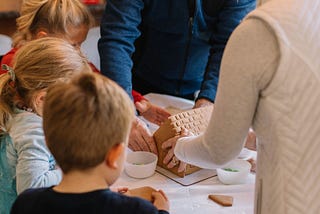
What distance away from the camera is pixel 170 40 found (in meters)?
1.88

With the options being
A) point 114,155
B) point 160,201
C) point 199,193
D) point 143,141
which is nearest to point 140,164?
point 143,141

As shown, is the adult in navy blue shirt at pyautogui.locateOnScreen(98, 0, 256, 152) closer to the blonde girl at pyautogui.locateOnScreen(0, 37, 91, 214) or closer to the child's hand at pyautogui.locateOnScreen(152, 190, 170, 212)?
the blonde girl at pyautogui.locateOnScreen(0, 37, 91, 214)

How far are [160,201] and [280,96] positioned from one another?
1.34 feet

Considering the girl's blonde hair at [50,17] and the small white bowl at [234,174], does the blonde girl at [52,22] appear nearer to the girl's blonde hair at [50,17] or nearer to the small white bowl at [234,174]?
the girl's blonde hair at [50,17]

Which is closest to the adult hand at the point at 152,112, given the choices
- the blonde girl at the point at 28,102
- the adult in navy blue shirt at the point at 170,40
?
the adult in navy blue shirt at the point at 170,40

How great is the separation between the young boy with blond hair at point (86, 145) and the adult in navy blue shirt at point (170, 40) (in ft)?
2.59

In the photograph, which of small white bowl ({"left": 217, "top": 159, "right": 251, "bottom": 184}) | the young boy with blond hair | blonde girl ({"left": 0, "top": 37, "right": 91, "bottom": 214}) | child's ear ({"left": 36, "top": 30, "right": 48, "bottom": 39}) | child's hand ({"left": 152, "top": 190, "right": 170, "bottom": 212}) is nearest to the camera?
the young boy with blond hair

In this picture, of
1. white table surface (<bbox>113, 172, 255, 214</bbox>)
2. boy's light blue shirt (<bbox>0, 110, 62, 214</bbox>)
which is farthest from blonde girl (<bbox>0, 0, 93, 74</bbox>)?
white table surface (<bbox>113, 172, 255, 214</bbox>)

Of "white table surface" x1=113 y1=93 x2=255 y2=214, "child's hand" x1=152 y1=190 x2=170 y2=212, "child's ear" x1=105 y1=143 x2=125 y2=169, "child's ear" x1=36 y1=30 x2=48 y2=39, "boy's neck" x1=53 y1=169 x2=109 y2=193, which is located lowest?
"white table surface" x1=113 y1=93 x2=255 y2=214

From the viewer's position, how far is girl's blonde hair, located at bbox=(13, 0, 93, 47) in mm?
1694

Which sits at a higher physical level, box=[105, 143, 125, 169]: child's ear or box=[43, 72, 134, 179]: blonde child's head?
box=[43, 72, 134, 179]: blonde child's head

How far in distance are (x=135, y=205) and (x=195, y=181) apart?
533 mm

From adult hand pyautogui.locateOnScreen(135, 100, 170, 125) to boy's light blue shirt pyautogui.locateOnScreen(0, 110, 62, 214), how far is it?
550 millimetres

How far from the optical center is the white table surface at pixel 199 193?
1.23 m
